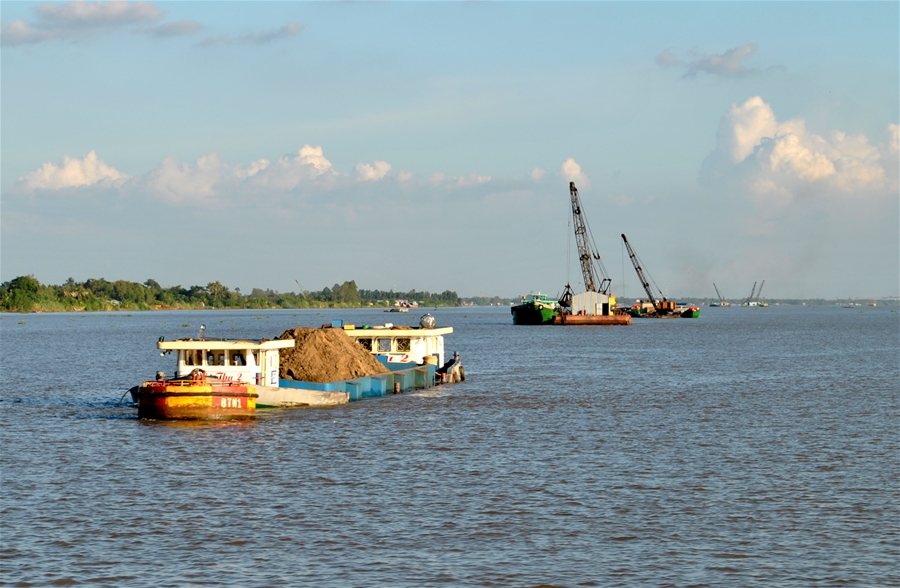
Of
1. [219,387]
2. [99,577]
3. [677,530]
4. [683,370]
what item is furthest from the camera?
[683,370]

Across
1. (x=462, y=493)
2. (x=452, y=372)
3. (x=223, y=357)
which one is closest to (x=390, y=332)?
(x=452, y=372)

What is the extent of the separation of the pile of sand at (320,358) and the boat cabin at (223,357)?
6676mm

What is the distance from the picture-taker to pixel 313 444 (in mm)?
42375

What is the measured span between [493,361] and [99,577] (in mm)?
84311

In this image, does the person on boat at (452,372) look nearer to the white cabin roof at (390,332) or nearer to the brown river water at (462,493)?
the white cabin roof at (390,332)

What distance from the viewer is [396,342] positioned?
236 feet

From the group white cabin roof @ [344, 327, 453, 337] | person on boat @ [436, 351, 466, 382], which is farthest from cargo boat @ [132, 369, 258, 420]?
person on boat @ [436, 351, 466, 382]

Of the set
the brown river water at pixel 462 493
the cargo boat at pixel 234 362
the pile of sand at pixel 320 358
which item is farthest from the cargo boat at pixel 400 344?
the cargo boat at pixel 234 362

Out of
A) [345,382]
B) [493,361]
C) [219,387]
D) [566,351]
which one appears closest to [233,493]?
[219,387]

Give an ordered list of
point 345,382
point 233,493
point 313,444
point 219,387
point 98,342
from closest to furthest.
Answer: point 233,493 < point 313,444 < point 219,387 < point 345,382 < point 98,342

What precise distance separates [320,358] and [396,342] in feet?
40.5

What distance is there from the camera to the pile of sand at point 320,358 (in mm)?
59094

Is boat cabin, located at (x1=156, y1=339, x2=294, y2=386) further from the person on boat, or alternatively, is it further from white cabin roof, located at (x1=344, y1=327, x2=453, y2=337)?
the person on boat

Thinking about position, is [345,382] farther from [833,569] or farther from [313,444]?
[833,569]
